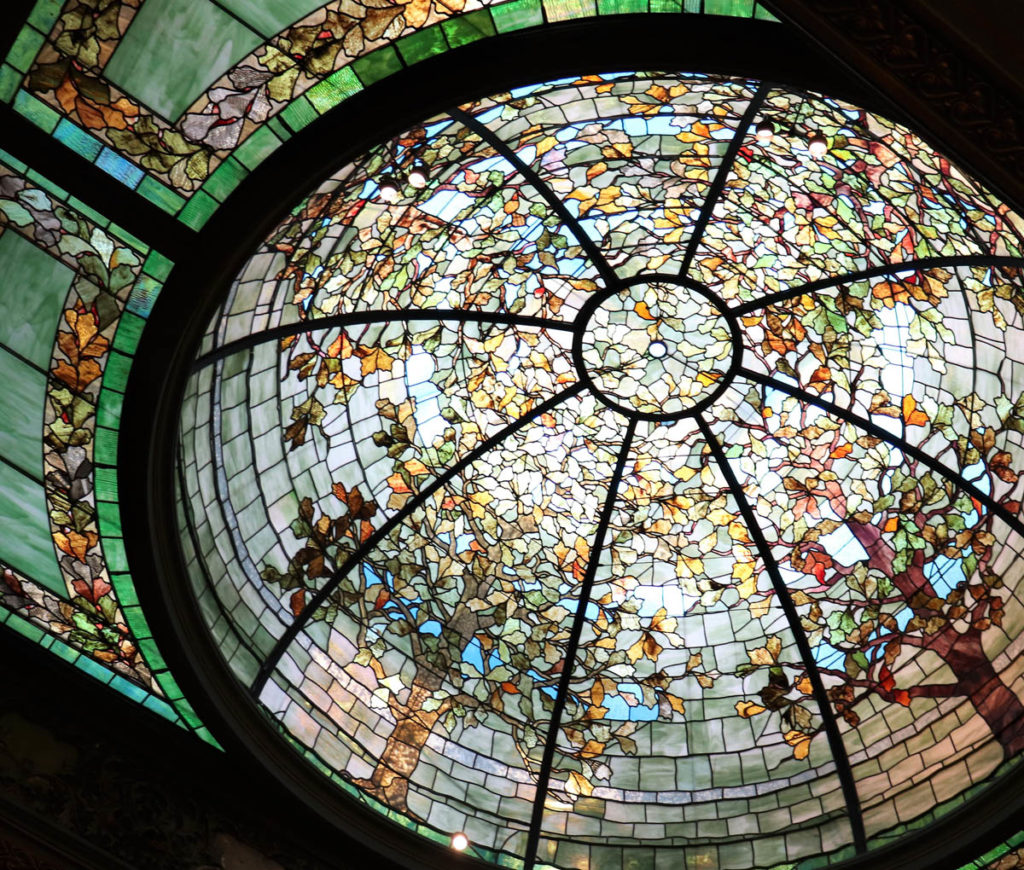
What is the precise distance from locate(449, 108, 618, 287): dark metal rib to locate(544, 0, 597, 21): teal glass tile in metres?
1.32

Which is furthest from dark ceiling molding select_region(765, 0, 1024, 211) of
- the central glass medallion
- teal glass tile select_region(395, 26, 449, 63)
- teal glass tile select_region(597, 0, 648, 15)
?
the central glass medallion

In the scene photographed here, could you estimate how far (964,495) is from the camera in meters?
8.05

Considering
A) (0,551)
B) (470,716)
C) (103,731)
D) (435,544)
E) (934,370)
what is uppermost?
(934,370)

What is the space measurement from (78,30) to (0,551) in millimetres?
2871

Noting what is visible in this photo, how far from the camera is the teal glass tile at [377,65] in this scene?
570cm

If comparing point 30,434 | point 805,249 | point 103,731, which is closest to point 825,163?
point 805,249

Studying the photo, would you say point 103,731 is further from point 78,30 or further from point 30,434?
point 78,30

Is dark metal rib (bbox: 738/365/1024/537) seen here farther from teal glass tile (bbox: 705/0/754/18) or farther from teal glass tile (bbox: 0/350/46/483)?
teal glass tile (bbox: 0/350/46/483)

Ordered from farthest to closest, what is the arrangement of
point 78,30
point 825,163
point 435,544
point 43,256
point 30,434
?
point 435,544 → point 825,163 → point 30,434 → point 43,256 → point 78,30

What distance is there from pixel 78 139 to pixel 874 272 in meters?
4.53

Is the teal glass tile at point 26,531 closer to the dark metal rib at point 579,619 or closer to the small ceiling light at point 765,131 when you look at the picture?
the dark metal rib at point 579,619

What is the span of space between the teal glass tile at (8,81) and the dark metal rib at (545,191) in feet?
7.00

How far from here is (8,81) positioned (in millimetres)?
5668

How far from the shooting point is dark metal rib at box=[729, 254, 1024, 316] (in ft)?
23.3
